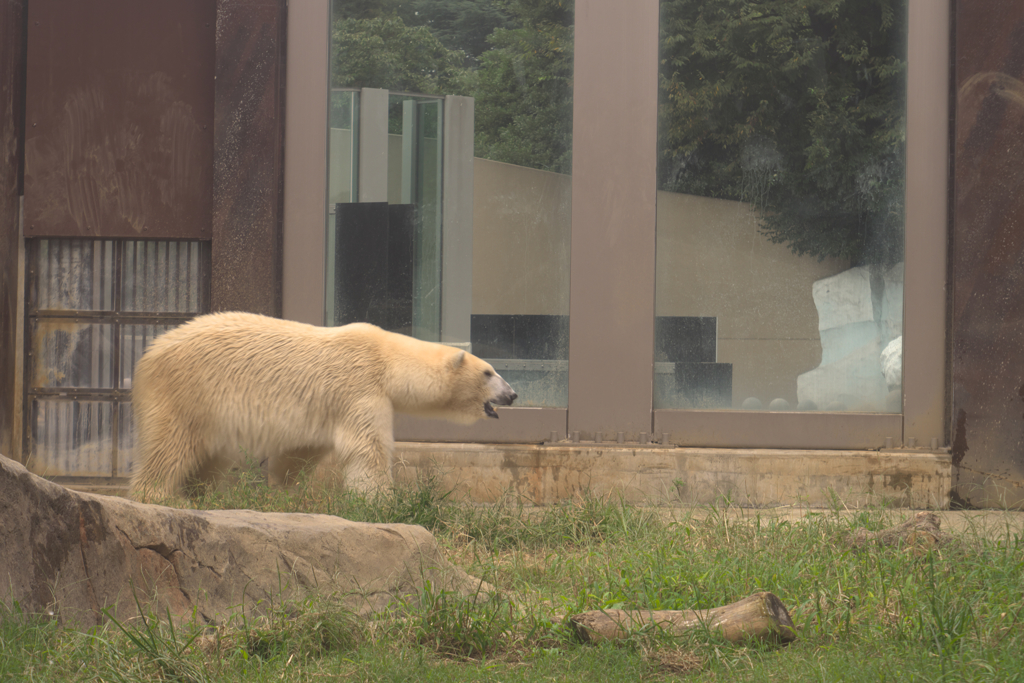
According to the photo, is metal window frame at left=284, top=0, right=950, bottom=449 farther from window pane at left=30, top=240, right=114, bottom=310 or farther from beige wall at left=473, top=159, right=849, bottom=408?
window pane at left=30, top=240, right=114, bottom=310

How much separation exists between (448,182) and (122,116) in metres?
2.73

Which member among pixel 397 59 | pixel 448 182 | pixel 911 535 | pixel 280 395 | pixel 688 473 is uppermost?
pixel 397 59

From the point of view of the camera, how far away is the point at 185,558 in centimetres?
331

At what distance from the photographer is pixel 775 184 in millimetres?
7355

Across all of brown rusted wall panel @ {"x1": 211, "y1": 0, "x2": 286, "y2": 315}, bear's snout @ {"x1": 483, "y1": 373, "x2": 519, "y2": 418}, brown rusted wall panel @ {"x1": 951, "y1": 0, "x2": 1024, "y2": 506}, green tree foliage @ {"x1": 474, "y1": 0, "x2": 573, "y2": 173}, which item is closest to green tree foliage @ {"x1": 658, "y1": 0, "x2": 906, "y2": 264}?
brown rusted wall panel @ {"x1": 951, "y1": 0, "x2": 1024, "y2": 506}

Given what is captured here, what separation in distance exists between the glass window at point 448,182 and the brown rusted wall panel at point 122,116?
44.2 inches

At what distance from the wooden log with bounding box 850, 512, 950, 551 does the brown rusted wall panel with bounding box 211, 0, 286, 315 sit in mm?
4834

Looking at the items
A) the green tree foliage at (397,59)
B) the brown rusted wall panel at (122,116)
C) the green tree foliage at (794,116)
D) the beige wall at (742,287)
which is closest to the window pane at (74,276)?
the brown rusted wall panel at (122,116)

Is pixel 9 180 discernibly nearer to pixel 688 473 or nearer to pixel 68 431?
pixel 68 431

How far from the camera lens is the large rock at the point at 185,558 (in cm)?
293

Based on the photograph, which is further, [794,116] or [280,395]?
[794,116]

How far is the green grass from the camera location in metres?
2.87

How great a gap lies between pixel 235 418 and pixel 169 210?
2.64 meters

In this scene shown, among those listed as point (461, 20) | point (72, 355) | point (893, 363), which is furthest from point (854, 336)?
point (72, 355)
